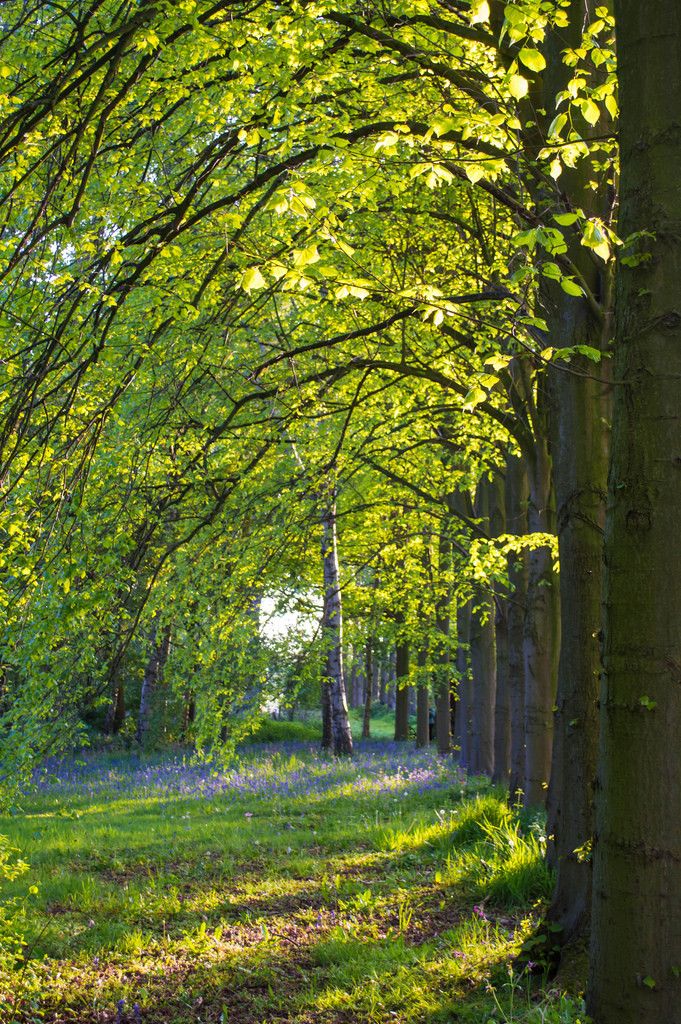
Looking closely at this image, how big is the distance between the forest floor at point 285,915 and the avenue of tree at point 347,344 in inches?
30.1

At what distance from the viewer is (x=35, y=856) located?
Result: 9695 millimetres

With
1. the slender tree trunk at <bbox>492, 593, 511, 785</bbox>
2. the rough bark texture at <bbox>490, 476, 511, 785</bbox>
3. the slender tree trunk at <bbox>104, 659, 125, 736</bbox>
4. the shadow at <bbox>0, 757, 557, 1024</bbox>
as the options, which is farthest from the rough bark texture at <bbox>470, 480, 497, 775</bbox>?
the slender tree trunk at <bbox>104, 659, 125, 736</bbox>

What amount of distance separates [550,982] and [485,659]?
9248 millimetres

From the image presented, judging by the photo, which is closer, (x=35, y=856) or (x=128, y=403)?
(x=128, y=403)

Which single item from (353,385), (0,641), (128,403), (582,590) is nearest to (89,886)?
(0,641)

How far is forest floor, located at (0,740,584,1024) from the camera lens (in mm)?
5137

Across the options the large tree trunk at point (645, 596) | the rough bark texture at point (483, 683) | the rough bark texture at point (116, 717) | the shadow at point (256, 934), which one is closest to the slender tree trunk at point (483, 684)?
the rough bark texture at point (483, 683)


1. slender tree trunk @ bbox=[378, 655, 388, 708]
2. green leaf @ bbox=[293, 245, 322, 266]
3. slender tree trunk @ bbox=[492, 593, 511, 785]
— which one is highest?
green leaf @ bbox=[293, 245, 322, 266]

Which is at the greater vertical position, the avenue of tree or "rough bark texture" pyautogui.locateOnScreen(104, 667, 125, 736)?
the avenue of tree

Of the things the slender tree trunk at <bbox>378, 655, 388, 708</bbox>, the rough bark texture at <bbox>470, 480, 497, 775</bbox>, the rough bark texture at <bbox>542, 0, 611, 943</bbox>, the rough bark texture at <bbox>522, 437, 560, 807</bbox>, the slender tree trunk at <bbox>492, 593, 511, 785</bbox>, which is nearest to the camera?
the rough bark texture at <bbox>542, 0, 611, 943</bbox>

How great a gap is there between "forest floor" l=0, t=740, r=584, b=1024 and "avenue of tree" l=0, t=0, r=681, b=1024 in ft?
2.51

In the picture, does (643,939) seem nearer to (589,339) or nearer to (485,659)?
(589,339)

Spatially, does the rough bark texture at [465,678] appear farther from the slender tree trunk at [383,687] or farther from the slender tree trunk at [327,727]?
the slender tree trunk at [383,687]

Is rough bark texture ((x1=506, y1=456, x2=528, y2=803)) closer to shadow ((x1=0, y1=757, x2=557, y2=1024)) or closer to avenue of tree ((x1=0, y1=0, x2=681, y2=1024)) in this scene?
avenue of tree ((x1=0, y1=0, x2=681, y2=1024))
